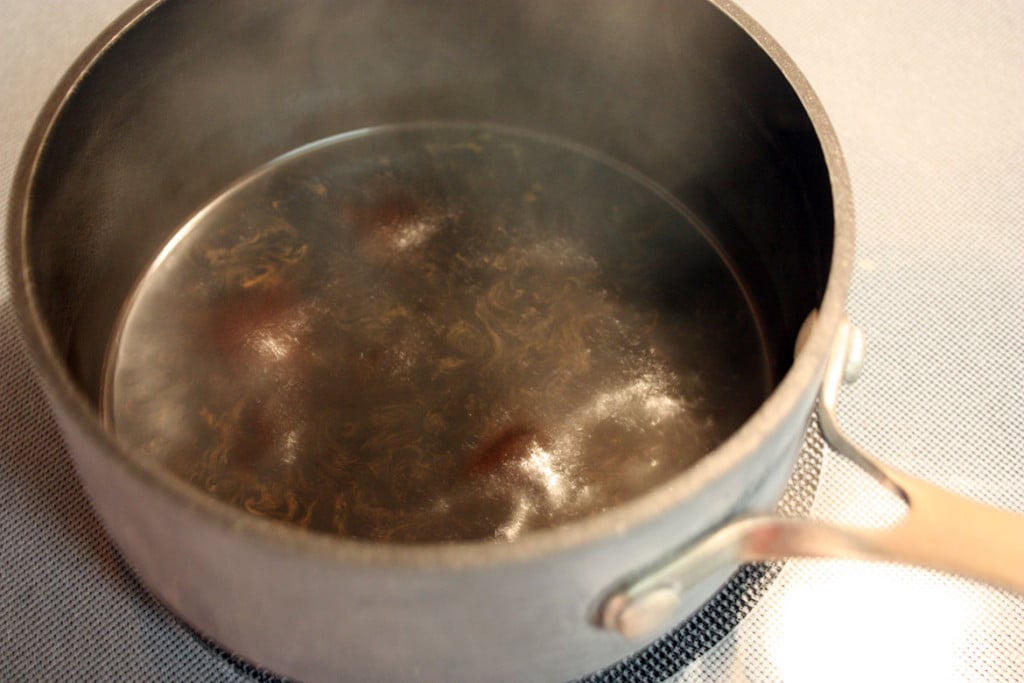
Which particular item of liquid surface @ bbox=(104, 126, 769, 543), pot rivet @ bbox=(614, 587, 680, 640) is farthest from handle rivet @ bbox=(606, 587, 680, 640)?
liquid surface @ bbox=(104, 126, 769, 543)

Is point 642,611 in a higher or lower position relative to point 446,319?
higher

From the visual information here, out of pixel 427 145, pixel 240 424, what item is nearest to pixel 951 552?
pixel 240 424

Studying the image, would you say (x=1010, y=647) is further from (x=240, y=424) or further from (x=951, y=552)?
(x=240, y=424)

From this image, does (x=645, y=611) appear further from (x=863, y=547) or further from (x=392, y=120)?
(x=392, y=120)

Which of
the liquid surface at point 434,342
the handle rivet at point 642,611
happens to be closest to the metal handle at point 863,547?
the handle rivet at point 642,611

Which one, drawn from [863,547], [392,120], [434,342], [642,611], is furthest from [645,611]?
[392,120]

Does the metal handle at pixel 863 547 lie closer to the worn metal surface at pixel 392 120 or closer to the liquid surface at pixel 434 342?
the worn metal surface at pixel 392 120
